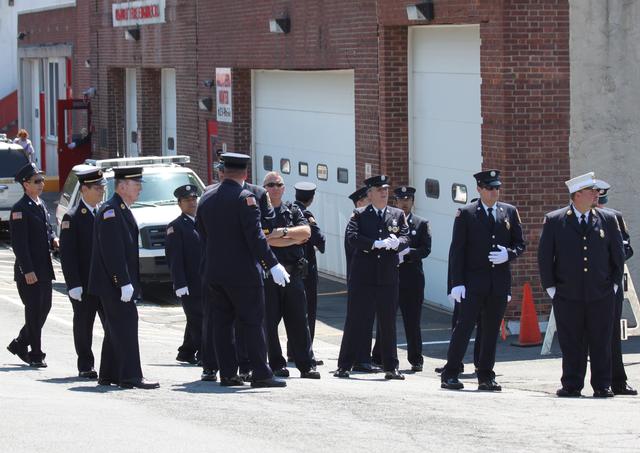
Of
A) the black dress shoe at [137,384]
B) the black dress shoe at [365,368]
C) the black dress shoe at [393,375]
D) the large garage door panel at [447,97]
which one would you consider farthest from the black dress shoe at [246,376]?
the large garage door panel at [447,97]

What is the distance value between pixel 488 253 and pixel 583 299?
2.95 feet

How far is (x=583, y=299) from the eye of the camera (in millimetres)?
11547

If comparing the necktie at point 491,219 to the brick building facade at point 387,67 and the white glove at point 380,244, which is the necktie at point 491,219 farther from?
the brick building facade at point 387,67

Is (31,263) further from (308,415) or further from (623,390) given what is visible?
(623,390)

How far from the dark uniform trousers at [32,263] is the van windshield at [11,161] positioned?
13.8 m

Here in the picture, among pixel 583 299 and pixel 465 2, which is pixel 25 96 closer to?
pixel 465 2

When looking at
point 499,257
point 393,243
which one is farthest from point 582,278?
point 393,243

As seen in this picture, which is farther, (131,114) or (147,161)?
(131,114)

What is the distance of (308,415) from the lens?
983 centimetres

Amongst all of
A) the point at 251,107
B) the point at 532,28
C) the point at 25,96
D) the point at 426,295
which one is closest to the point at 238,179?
the point at 532,28

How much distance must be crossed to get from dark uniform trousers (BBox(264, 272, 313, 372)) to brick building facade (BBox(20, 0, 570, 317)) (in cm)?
454

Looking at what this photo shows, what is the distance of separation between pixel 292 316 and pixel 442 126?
253 inches

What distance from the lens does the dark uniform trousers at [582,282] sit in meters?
11.6

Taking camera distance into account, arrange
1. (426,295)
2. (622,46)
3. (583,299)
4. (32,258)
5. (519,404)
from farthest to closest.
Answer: (426,295), (622,46), (32,258), (583,299), (519,404)
